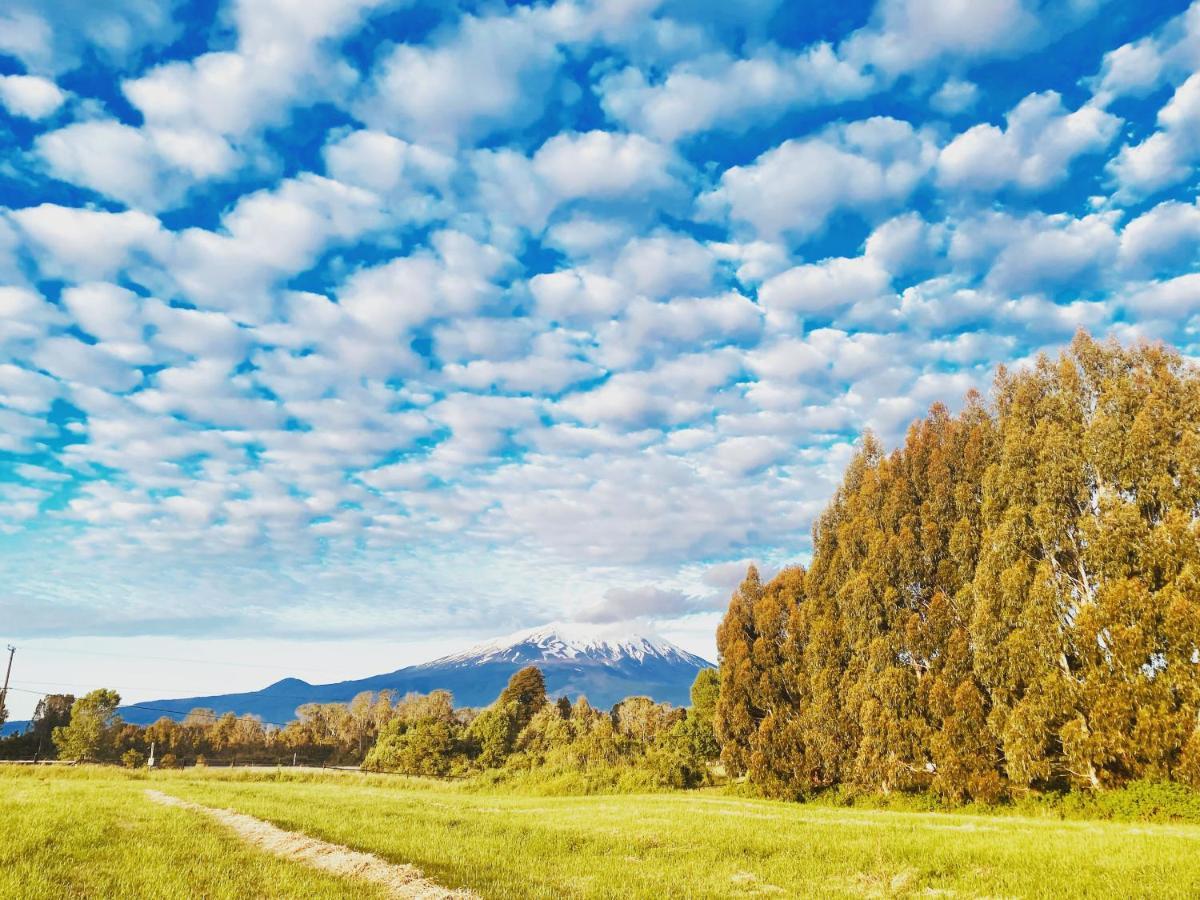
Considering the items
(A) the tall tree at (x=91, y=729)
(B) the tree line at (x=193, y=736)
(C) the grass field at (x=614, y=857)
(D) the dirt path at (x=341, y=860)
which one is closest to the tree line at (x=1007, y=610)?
(C) the grass field at (x=614, y=857)

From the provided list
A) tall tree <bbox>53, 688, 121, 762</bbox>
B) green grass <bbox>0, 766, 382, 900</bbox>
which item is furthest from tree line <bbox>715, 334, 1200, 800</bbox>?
tall tree <bbox>53, 688, 121, 762</bbox>

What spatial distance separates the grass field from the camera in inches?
450

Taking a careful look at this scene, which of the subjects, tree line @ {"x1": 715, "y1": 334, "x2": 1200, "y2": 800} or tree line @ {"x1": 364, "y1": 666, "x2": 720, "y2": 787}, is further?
tree line @ {"x1": 364, "y1": 666, "x2": 720, "y2": 787}

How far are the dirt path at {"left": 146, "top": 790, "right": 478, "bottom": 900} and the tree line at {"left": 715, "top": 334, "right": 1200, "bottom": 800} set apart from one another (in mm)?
25468

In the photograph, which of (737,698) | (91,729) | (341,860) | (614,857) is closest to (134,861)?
(341,860)

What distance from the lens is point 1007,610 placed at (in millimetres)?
29359

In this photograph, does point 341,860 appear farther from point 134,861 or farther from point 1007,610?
point 1007,610

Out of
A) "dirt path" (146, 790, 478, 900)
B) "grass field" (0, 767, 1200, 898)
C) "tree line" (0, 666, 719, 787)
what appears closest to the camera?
"dirt path" (146, 790, 478, 900)

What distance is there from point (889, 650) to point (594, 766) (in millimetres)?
32371

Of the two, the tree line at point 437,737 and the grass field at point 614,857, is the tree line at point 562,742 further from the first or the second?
the grass field at point 614,857

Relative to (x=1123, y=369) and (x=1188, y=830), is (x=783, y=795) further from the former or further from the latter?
(x=1123, y=369)

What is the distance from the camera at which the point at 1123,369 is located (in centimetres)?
3108

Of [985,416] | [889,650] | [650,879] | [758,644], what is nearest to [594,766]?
[758,644]

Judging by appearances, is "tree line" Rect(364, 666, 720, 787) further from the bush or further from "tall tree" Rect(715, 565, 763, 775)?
the bush
